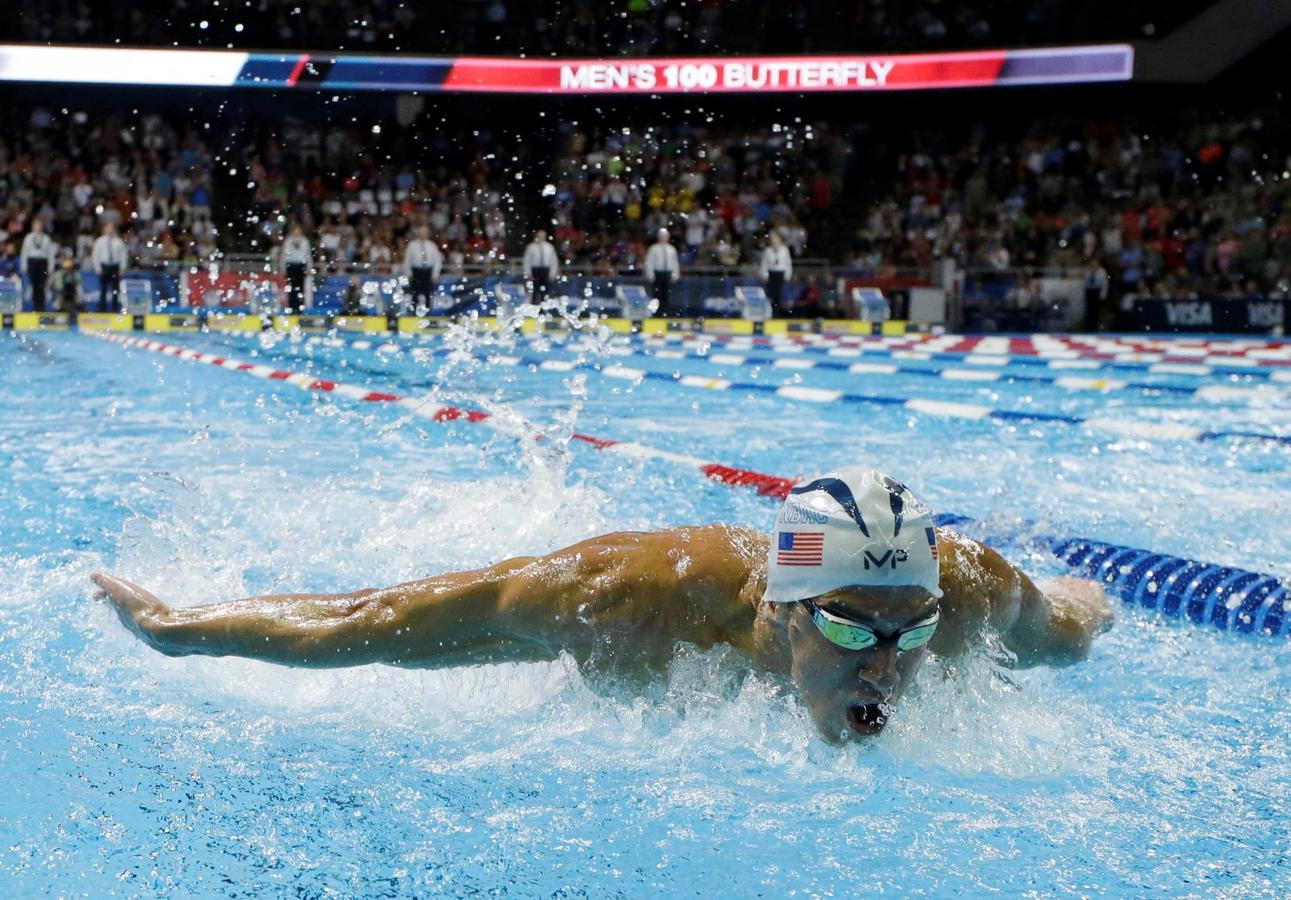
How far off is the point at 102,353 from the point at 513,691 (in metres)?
11.7

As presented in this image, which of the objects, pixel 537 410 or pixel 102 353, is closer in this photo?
pixel 537 410

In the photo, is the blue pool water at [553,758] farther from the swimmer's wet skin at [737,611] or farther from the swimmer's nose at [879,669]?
the swimmer's nose at [879,669]

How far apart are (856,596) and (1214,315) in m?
17.6

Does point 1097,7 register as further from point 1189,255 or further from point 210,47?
point 210,47

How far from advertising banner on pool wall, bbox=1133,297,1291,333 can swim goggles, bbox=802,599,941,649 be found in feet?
56.9

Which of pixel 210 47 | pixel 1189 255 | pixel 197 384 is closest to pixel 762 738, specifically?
pixel 197 384

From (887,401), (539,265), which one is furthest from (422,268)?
(887,401)

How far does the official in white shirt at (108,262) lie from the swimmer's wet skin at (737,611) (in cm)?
1596

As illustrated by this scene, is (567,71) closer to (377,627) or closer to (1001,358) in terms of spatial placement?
(1001,358)

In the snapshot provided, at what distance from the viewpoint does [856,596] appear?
7.03 ft

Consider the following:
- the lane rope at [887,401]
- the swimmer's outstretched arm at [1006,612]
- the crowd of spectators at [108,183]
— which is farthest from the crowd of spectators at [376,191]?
the swimmer's outstretched arm at [1006,612]

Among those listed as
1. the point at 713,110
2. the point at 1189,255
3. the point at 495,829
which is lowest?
the point at 495,829

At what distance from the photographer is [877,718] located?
2201 mm

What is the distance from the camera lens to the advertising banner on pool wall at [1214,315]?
17484mm
